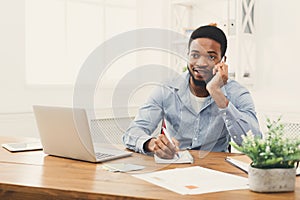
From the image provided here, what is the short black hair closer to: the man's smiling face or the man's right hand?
the man's smiling face

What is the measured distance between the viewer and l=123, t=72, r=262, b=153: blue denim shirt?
202cm

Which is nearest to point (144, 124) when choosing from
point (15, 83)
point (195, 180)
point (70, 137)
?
point (70, 137)

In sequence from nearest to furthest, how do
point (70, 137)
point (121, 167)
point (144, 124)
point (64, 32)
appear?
point (121, 167), point (70, 137), point (144, 124), point (64, 32)

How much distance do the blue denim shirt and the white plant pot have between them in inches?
29.3

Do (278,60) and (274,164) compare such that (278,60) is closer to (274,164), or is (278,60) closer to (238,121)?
(238,121)

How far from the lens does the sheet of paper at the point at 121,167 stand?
156 centimetres

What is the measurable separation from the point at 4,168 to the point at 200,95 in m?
1.01

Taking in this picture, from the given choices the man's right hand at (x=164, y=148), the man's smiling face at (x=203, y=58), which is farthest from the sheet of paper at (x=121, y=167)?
the man's smiling face at (x=203, y=58)

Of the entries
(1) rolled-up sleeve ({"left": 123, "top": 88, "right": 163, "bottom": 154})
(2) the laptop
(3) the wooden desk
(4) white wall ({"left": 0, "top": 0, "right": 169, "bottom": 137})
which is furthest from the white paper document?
(4) white wall ({"left": 0, "top": 0, "right": 169, "bottom": 137})

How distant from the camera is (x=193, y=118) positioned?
221 centimetres

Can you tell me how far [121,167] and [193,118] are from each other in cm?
70

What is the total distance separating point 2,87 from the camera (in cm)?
332

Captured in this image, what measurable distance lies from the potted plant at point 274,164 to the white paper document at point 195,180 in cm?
7

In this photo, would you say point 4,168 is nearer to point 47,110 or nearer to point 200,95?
point 47,110
